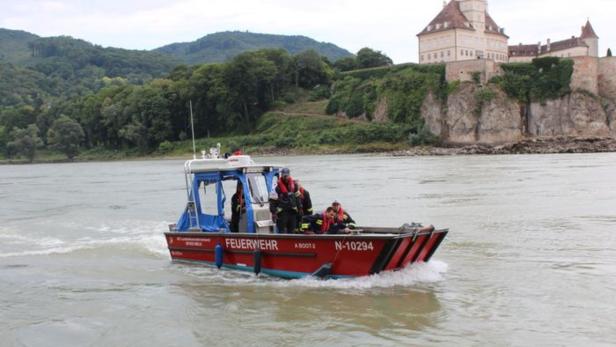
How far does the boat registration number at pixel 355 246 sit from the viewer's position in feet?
41.7

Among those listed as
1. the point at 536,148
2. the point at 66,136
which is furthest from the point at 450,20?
the point at 66,136

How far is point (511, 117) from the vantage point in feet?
269

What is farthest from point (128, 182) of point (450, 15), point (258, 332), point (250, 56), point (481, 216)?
point (450, 15)

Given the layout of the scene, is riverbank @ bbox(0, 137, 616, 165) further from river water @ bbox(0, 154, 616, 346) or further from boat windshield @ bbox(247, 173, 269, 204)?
boat windshield @ bbox(247, 173, 269, 204)

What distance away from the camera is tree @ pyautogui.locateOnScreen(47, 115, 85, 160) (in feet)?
346

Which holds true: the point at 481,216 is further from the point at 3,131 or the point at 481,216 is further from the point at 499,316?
the point at 3,131

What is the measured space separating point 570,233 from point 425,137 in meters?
61.6

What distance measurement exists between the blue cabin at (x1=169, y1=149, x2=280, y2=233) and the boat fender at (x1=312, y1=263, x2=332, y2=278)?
2.24 metres

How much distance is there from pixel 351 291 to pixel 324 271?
0.72 metres

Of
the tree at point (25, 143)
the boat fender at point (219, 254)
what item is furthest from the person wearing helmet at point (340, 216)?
the tree at point (25, 143)

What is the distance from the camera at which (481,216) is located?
76.0ft

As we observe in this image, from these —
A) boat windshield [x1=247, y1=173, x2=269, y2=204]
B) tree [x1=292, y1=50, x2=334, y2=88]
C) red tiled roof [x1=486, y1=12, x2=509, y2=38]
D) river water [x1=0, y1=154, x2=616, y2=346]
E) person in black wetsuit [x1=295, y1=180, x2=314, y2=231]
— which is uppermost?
red tiled roof [x1=486, y1=12, x2=509, y2=38]

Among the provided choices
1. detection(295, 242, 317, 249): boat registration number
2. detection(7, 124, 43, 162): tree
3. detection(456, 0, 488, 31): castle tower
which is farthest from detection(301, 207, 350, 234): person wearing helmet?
detection(7, 124, 43, 162): tree

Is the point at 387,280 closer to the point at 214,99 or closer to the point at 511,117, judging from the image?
the point at 511,117
